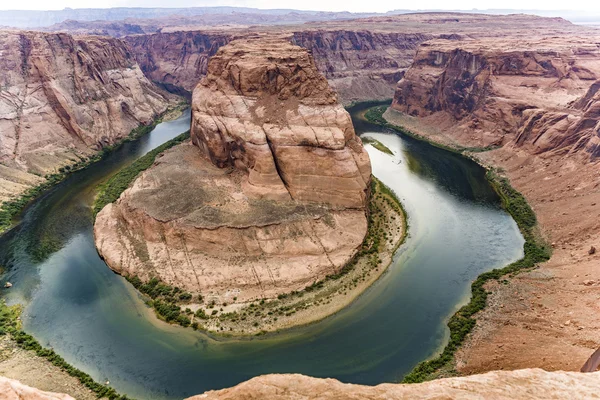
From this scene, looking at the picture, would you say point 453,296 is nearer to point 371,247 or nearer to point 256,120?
point 371,247

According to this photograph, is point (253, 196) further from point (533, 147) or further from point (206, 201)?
point (533, 147)

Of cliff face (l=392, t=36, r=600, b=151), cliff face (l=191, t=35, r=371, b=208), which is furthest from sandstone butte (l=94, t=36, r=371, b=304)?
cliff face (l=392, t=36, r=600, b=151)

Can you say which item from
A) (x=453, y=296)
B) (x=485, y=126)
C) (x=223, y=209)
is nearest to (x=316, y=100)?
(x=223, y=209)

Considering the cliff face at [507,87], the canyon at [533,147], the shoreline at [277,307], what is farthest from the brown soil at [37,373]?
the cliff face at [507,87]

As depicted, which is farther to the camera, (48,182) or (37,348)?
(48,182)

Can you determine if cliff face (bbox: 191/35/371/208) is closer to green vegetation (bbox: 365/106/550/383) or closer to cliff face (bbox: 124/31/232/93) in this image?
green vegetation (bbox: 365/106/550/383)

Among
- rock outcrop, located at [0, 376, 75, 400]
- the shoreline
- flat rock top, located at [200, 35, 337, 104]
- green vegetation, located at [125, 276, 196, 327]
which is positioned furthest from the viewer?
flat rock top, located at [200, 35, 337, 104]

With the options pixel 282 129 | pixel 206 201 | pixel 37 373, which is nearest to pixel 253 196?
pixel 206 201

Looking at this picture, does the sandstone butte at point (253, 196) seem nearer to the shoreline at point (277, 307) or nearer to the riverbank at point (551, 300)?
the shoreline at point (277, 307)
